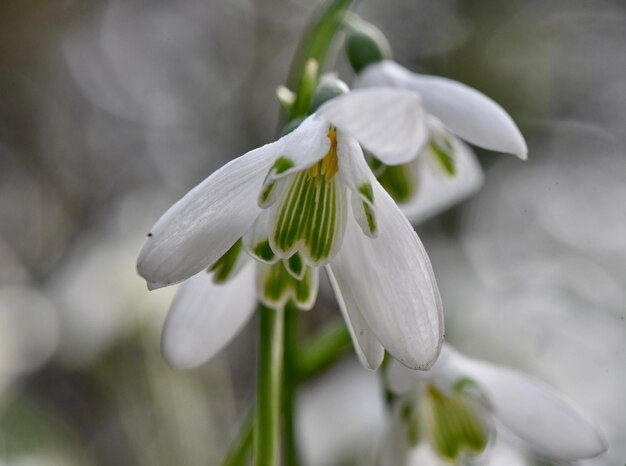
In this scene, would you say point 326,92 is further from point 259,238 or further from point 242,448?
point 242,448

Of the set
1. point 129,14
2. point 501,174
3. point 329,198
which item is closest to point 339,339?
point 329,198

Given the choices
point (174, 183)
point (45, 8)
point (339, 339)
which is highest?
point (339, 339)

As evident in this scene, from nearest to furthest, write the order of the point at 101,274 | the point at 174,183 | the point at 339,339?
the point at 339,339 < the point at 101,274 < the point at 174,183

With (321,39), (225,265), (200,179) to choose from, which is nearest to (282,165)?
(225,265)

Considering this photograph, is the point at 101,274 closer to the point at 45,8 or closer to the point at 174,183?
the point at 174,183

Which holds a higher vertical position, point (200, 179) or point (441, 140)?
point (441, 140)

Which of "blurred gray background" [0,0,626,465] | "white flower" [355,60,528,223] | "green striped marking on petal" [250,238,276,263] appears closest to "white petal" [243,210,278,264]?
"green striped marking on petal" [250,238,276,263]
